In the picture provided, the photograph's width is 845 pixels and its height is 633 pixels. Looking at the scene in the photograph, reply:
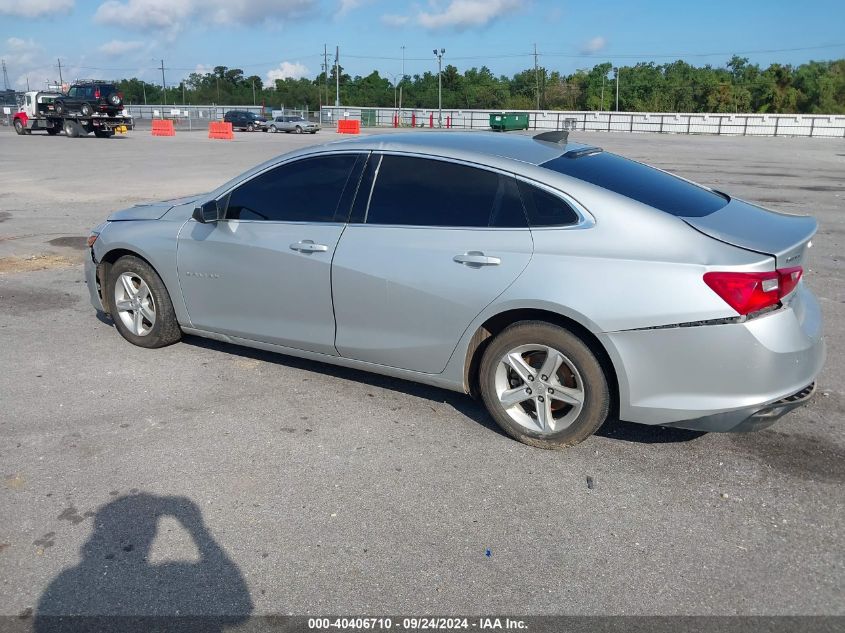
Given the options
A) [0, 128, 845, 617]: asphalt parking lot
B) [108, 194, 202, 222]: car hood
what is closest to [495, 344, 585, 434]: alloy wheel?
[0, 128, 845, 617]: asphalt parking lot

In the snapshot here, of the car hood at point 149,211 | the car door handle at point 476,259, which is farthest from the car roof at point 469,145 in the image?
the car hood at point 149,211

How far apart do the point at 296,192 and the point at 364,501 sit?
7.27ft

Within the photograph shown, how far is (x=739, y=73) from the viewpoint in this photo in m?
111

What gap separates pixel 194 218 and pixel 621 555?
144 inches

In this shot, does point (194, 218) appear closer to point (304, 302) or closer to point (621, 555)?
point (304, 302)

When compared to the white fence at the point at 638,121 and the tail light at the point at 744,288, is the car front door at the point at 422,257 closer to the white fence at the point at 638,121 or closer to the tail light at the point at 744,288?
the tail light at the point at 744,288

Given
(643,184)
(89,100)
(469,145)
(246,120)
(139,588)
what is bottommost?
(139,588)

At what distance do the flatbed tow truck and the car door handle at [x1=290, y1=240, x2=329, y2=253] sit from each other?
39.0 metres

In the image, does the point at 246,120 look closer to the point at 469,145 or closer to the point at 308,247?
the point at 308,247

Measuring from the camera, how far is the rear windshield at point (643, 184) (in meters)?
4.04

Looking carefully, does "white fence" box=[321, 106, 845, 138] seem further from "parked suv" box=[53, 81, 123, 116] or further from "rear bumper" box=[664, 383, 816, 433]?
"rear bumper" box=[664, 383, 816, 433]

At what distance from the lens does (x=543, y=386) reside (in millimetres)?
4051

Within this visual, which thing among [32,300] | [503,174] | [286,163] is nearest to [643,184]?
[503,174]

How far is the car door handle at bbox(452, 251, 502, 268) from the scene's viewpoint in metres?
4.05
